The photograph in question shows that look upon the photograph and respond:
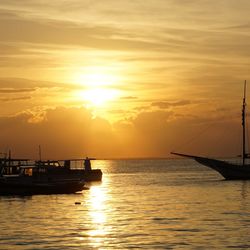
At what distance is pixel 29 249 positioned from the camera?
36844 mm

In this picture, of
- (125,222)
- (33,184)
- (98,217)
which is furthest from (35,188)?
(125,222)

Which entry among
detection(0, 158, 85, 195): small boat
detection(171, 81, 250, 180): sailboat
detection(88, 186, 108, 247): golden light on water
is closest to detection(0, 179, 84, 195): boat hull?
detection(0, 158, 85, 195): small boat

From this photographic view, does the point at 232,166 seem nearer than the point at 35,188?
No

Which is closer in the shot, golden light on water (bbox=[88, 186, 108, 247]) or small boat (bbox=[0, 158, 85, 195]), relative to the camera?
golden light on water (bbox=[88, 186, 108, 247])

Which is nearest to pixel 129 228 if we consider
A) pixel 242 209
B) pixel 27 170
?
pixel 242 209

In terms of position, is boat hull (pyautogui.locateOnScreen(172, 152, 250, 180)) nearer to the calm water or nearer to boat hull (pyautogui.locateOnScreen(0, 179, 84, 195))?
the calm water

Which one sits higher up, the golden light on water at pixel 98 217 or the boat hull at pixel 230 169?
the boat hull at pixel 230 169

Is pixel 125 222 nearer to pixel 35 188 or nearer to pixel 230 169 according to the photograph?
pixel 35 188

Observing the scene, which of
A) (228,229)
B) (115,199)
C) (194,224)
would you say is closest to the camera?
(228,229)

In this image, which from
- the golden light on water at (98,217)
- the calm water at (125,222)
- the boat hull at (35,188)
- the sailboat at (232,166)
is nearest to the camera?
the calm water at (125,222)

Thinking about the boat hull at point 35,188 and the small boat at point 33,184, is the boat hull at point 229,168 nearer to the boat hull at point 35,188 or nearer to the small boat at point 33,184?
the small boat at point 33,184

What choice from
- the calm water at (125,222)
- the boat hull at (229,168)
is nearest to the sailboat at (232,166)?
the boat hull at (229,168)

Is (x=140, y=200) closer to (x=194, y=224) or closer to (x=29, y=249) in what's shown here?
(x=194, y=224)

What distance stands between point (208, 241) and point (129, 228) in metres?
7.88
